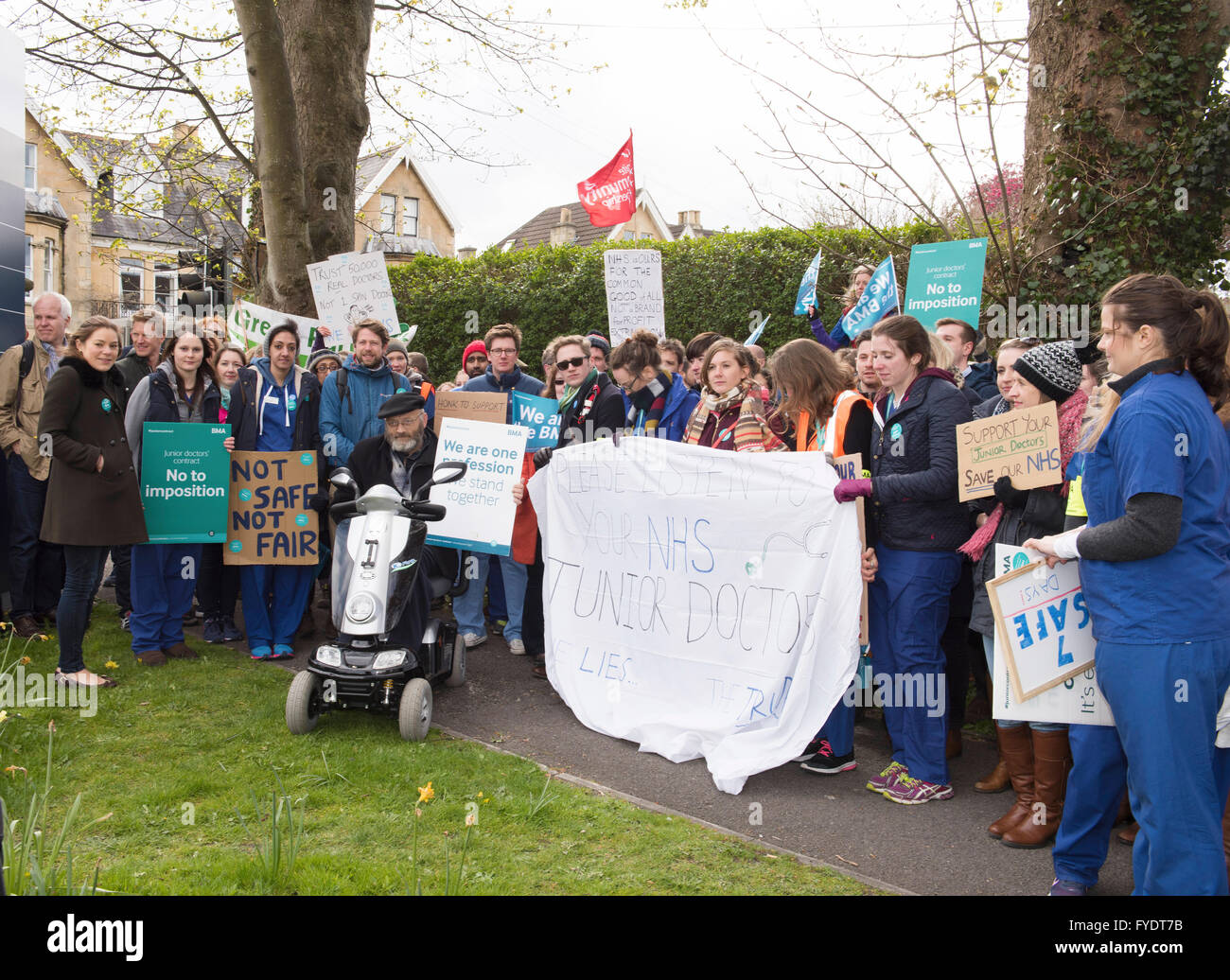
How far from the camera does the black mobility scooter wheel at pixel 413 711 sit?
5.37m

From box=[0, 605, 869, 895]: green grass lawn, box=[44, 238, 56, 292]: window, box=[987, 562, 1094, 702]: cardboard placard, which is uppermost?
box=[44, 238, 56, 292]: window

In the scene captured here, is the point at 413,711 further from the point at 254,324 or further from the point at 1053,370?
the point at 254,324

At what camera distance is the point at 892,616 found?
194 inches

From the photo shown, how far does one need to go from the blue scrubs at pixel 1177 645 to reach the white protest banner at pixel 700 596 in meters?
1.76

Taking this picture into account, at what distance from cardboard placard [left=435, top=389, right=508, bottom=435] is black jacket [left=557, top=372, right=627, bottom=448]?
0.45 metres

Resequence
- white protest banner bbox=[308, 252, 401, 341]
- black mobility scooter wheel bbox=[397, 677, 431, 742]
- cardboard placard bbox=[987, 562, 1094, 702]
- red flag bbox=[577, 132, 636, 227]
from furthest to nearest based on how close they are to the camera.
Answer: red flag bbox=[577, 132, 636, 227] < white protest banner bbox=[308, 252, 401, 341] < black mobility scooter wheel bbox=[397, 677, 431, 742] < cardboard placard bbox=[987, 562, 1094, 702]

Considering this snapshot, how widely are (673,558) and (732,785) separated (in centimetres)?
140

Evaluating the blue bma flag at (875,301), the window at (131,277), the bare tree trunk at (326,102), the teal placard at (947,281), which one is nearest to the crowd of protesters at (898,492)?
the blue bma flag at (875,301)

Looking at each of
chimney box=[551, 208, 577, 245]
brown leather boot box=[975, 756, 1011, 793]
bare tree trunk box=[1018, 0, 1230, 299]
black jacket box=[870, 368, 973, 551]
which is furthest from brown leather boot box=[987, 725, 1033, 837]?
chimney box=[551, 208, 577, 245]

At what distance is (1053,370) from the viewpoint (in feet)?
14.8

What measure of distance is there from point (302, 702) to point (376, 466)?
1.75 meters

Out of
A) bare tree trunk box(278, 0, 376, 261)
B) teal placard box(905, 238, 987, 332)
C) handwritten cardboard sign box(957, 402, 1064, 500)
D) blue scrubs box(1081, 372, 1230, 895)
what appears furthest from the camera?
bare tree trunk box(278, 0, 376, 261)

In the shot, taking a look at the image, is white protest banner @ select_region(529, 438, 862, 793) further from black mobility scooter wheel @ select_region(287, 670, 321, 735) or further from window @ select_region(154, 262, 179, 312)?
window @ select_region(154, 262, 179, 312)

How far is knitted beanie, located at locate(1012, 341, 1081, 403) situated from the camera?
4520 mm
